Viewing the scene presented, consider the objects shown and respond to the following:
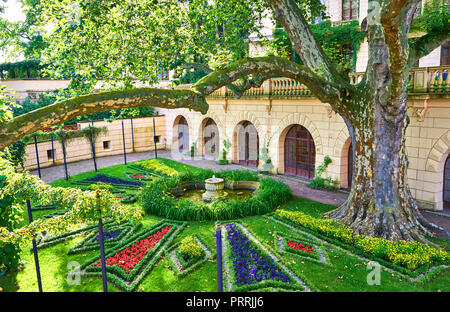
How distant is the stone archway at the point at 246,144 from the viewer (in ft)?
78.8

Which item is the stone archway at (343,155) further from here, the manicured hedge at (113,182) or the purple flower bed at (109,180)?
the purple flower bed at (109,180)

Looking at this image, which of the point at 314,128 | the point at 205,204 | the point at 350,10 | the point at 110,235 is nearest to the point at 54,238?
the point at 110,235

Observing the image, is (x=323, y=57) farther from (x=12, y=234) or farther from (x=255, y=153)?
(x=255, y=153)

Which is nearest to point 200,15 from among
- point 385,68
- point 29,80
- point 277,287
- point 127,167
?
point 385,68

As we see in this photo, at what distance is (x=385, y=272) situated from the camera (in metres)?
9.62

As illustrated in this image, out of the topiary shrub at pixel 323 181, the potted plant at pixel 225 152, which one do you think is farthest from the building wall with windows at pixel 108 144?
the topiary shrub at pixel 323 181

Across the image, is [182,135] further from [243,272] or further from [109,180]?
[243,272]

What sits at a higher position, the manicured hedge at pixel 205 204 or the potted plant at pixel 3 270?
the manicured hedge at pixel 205 204

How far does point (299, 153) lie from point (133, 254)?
12.7 metres

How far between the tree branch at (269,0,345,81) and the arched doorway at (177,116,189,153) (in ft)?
59.8

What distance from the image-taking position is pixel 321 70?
12078 millimetres

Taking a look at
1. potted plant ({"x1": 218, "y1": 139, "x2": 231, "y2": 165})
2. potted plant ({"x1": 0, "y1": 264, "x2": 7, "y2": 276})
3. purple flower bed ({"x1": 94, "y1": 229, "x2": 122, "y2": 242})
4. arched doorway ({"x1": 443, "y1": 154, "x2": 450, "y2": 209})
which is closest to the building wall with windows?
potted plant ({"x1": 218, "y1": 139, "x2": 231, "y2": 165})

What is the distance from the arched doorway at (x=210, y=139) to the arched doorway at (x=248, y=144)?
2.53 metres
